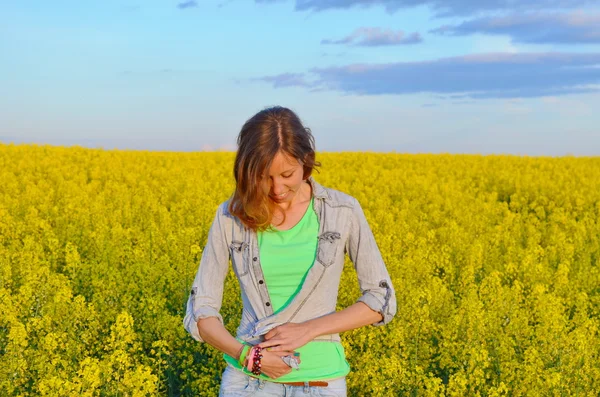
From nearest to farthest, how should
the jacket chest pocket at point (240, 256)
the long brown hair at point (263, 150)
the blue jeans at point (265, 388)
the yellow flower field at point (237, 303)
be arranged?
the long brown hair at point (263, 150), the blue jeans at point (265, 388), the jacket chest pocket at point (240, 256), the yellow flower field at point (237, 303)

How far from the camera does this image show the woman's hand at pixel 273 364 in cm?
267

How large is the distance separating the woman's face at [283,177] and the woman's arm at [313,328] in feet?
1.58

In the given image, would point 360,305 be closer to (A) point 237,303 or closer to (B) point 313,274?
(B) point 313,274

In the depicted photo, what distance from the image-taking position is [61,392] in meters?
4.54

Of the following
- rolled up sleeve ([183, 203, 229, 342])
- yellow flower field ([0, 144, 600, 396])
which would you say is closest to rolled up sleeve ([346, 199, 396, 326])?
rolled up sleeve ([183, 203, 229, 342])

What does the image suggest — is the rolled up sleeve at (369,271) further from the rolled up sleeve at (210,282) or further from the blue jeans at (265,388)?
the rolled up sleeve at (210,282)

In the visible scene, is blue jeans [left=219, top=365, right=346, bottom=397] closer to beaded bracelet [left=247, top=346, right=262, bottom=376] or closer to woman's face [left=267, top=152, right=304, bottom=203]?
beaded bracelet [left=247, top=346, right=262, bottom=376]

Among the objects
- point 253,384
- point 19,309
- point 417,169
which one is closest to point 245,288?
point 253,384

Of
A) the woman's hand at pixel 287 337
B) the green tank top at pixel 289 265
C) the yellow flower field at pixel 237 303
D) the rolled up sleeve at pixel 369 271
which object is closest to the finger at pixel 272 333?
the woman's hand at pixel 287 337

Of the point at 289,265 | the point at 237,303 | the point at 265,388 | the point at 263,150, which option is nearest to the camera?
the point at 263,150

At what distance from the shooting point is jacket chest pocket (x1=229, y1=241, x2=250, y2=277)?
2896mm

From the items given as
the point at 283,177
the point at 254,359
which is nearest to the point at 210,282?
the point at 254,359

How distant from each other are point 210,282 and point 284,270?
309 millimetres

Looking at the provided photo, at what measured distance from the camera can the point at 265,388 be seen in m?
2.77
